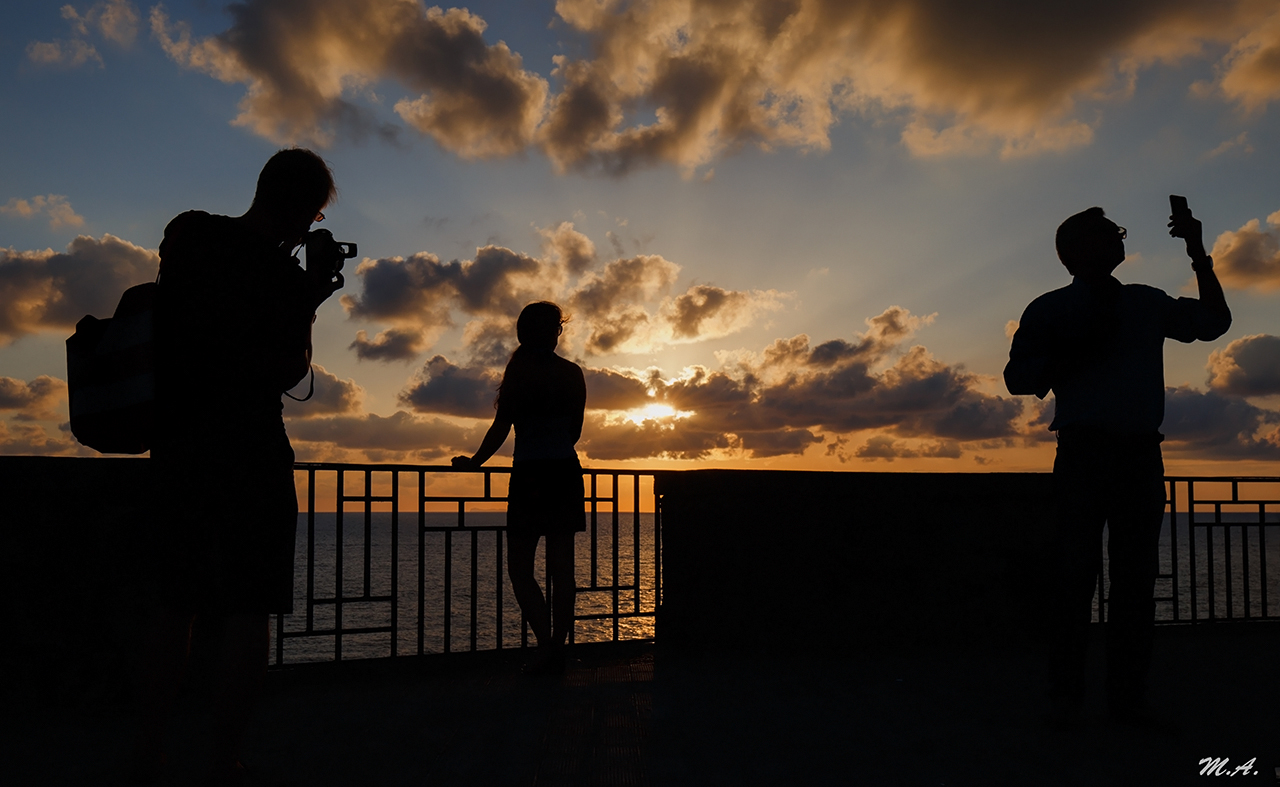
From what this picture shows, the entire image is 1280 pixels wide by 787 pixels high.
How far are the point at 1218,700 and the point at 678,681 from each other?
2.06 metres

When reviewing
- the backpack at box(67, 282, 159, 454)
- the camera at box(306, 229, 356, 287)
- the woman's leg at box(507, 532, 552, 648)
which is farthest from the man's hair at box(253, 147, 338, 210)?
the woman's leg at box(507, 532, 552, 648)

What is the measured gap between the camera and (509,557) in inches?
140

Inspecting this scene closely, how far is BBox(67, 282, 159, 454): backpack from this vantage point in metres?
1.79

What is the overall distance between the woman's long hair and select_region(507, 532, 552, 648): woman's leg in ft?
2.05

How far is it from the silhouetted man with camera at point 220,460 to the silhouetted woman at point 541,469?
5.03 feet

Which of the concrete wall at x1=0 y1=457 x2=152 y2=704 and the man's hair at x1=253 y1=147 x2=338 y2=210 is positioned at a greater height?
the man's hair at x1=253 y1=147 x2=338 y2=210

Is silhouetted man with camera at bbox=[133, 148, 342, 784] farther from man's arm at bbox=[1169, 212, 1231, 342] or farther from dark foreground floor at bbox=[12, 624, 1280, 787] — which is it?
man's arm at bbox=[1169, 212, 1231, 342]

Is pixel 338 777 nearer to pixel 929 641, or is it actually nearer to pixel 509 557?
pixel 509 557

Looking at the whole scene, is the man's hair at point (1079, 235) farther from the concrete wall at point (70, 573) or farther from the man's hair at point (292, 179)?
the concrete wall at point (70, 573)

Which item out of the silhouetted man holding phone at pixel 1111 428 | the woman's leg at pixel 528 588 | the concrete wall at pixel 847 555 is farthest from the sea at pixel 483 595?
the silhouetted man holding phone at pixel 1111 428

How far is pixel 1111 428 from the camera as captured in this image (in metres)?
2.45

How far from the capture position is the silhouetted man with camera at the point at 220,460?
1802 millimetres

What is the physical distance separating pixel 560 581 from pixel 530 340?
3.59ft

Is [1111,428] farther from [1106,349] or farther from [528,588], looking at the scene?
[528,588]
